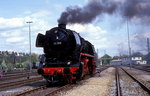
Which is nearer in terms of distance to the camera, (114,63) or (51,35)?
(51,35)

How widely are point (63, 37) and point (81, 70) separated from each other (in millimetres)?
2666

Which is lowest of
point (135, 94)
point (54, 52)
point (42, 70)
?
point (135, 94)

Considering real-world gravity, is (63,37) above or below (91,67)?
above

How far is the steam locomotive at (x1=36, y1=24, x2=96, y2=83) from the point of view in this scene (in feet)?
59.7

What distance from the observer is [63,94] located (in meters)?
14.1

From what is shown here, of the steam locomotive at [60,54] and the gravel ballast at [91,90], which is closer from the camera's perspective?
the gravel ballast at [91,90]

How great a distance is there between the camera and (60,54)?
61.5ft

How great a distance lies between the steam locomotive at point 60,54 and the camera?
1820cm

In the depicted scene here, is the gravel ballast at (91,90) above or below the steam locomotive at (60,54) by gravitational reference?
below

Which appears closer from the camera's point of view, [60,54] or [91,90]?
[91,90]

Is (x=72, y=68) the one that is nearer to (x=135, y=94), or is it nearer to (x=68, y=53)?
(x=68, y=53)

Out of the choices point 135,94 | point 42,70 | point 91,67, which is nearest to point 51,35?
point 42,70

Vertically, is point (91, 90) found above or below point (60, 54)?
below

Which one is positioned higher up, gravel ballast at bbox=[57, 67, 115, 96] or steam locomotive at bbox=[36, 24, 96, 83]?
steam locomotive at bbox=[36, 24, 96, 83]
